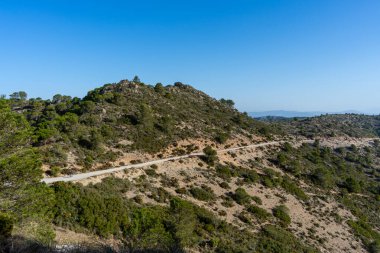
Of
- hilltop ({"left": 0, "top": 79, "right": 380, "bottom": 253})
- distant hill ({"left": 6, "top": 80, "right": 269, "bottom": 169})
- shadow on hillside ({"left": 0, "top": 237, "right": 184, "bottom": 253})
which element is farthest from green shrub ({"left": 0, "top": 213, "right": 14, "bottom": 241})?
distant hill ({"left": 6, "top": 80, "right": 269, "bottom": 169})

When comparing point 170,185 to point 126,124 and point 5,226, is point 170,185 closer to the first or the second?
point 126,124

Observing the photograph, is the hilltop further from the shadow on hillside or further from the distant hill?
the distant hill

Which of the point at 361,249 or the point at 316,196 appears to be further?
the point at 316,196

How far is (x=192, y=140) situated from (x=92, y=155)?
2160cm

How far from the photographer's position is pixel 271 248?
1307 inches

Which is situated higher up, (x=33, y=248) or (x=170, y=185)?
(x=33, y=248)

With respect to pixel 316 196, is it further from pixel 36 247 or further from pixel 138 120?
pixel 36 247

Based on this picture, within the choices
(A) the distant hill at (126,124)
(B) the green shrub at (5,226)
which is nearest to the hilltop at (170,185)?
(B) the green shrub at (5,226)

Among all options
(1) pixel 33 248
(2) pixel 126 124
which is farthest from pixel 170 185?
(1) pixel 33 248

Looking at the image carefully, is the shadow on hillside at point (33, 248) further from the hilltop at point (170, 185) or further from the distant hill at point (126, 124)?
the distant hill at point (126, 124)

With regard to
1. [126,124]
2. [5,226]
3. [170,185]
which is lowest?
[170,185]

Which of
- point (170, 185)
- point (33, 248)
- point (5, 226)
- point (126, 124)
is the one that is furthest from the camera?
point (126, 124)

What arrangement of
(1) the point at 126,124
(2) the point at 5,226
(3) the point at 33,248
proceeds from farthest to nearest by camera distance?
(1) the point at 126,124 → (2) the point at 5,226 → (3) the point at 33,248

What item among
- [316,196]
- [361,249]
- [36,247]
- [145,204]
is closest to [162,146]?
[145,204]
